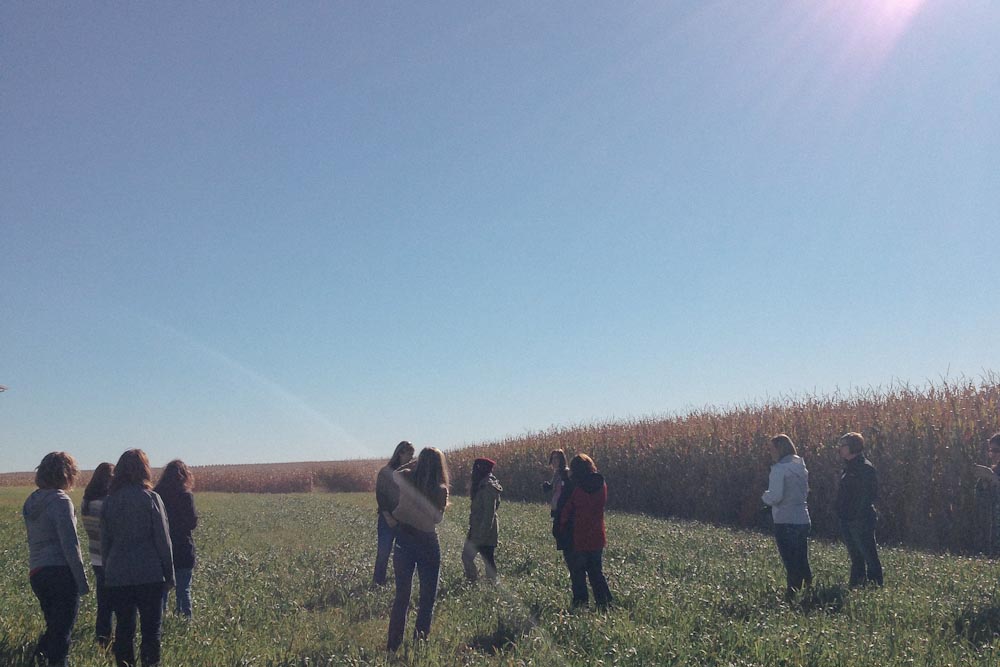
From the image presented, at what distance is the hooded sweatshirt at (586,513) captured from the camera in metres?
9.60

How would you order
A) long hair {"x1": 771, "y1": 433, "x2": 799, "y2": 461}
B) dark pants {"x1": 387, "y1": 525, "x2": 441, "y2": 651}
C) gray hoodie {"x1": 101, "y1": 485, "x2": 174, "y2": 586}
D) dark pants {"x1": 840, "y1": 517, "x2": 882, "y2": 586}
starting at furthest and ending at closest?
dark pants {"x1": 840, "y1": 517, "x2": 882, "y2": 586} < long hair {"x1": 771, "y1": 433, "x2": 799, "y2": 461} < dark pants {"x1": 387, "y1": 525, "x2": 441, "y2": 651} < gray hoodie {"x1": 101, "y1": 485, "x2": 174, "y2": 586}

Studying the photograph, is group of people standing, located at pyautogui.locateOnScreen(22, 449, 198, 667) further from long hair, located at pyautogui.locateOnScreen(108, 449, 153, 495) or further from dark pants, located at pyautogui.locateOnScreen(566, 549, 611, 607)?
dark pants, located at pyautogui.locateOnScreen(566, 549, 611, 607)

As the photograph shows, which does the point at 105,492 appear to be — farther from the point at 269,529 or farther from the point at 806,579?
the point at 269,529

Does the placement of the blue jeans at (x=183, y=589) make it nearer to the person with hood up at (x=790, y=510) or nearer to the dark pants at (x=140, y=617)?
the dark pants at (x=140, y=617)

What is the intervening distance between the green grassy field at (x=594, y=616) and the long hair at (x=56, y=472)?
1.83 metres

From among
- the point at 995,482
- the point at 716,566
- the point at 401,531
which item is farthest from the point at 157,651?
the point at 995,482

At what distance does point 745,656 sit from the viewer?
746cm

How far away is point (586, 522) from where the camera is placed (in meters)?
9.62

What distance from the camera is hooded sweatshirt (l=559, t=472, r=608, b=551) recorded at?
31.5 ft

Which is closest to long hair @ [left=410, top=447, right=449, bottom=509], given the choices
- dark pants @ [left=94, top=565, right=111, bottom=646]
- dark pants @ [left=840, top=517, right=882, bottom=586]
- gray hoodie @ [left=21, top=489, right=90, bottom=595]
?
gray hoodie @ [left=21, top=489, right=90, bottom=595]

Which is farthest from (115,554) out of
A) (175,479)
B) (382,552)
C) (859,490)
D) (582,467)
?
(859,490)

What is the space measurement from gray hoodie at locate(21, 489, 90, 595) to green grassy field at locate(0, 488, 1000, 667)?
3.74 ft

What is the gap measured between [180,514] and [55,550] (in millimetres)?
2147

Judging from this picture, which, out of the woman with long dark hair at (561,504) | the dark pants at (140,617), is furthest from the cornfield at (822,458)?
the dark pants at (140,617)
